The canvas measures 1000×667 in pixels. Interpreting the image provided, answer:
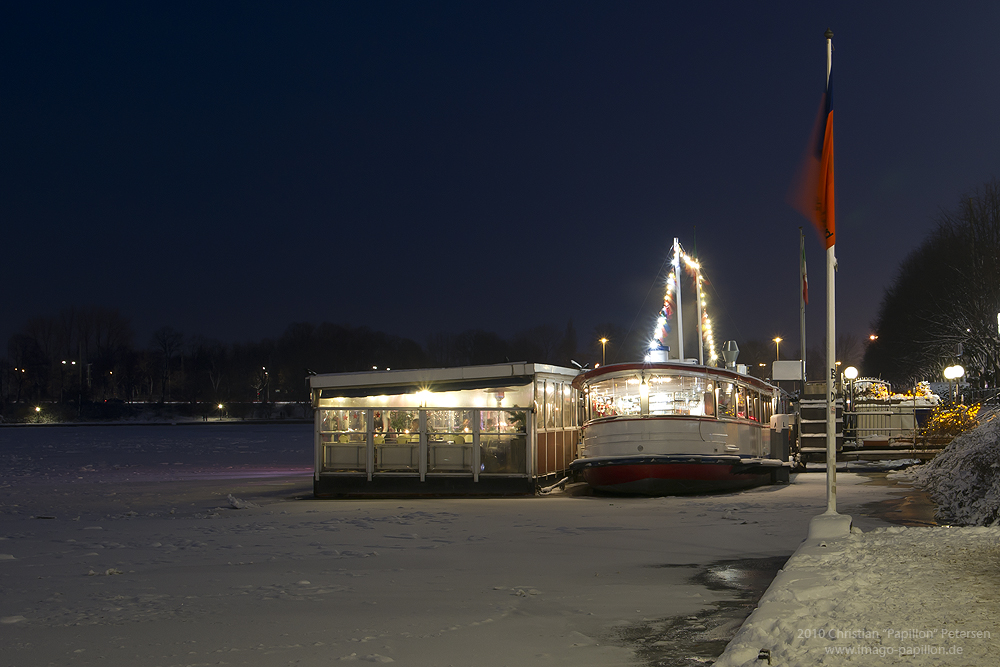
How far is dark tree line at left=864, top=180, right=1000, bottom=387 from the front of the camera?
44438 millimetres

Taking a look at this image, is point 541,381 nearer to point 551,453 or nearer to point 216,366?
point 551,453

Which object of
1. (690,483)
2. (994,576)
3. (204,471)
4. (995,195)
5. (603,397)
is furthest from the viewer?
(995,195)

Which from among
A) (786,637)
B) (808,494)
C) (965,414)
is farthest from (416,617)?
(965,414)

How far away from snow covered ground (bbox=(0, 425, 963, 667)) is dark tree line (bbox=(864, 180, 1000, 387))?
97.0 ft

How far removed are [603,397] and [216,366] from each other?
108 m

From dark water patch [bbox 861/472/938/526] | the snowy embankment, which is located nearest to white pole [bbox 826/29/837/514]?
the snowy embankment

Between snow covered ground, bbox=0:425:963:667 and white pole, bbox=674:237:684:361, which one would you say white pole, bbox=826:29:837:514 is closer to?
snow covered ground, bbox=0:425:963:667

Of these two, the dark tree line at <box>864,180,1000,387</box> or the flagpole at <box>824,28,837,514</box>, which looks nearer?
the flagpole at <box>824,28,837,514</box>

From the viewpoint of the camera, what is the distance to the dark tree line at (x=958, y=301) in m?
44.4

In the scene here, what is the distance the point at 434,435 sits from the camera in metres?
21.5

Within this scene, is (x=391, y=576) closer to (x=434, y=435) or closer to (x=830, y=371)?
(x=830, y=371)

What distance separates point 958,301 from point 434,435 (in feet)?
116

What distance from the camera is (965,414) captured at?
27.4 metres

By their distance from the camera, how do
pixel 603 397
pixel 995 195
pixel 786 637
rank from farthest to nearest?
pixel 995 195 → pixel 603 397 → pixel 786 637
